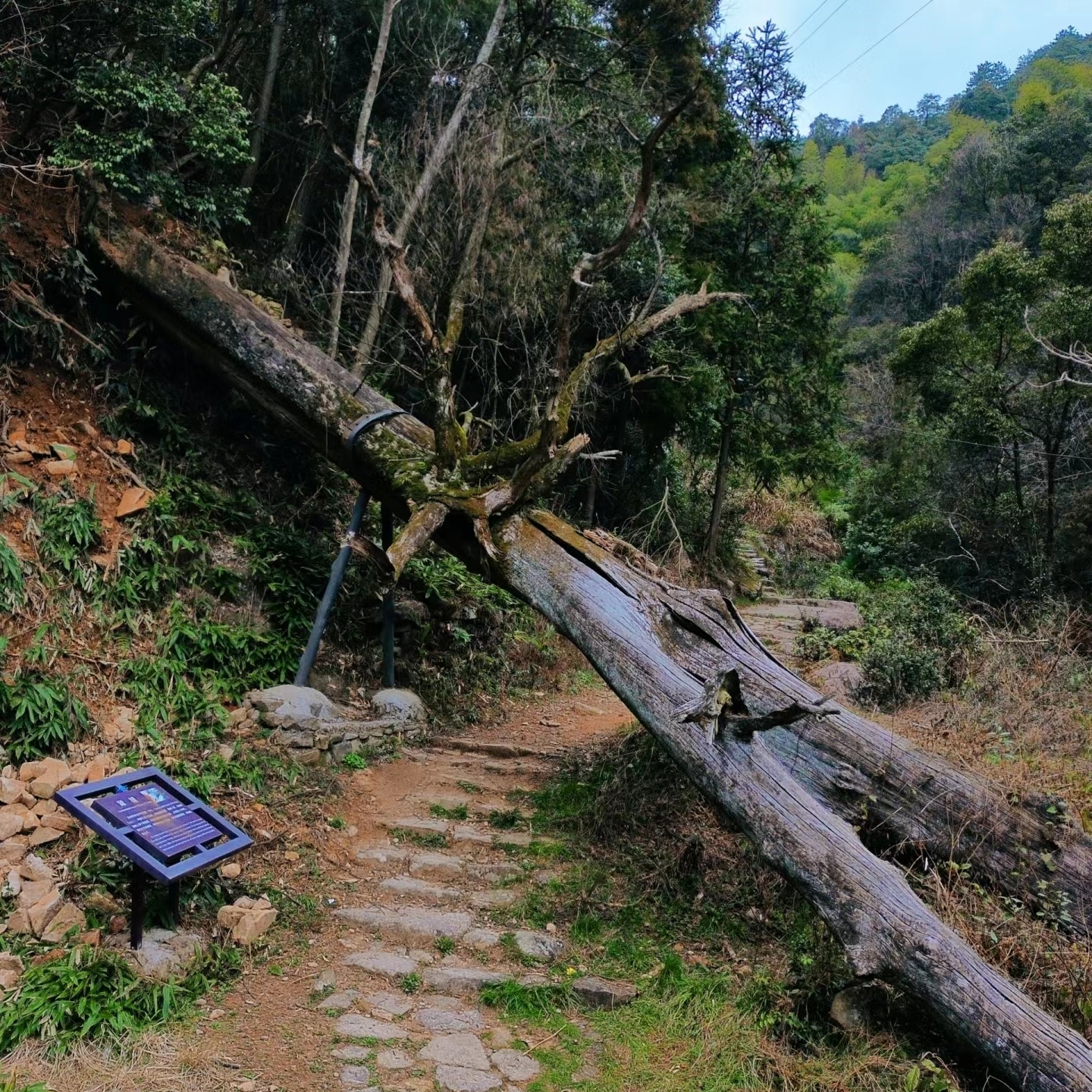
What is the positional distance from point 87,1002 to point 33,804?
129cm

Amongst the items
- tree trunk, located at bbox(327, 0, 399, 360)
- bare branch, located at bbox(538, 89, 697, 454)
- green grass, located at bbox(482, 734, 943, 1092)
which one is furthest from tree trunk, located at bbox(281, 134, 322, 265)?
green grass, located at bbox(482, 734, 943, 1092)

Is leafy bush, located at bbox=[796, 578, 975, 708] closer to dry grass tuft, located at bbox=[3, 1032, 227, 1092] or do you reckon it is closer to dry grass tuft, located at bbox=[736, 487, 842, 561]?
dry grass tuft, located at bbox=[3, 1032, 227, 1092]

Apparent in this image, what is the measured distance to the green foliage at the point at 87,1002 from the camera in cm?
288

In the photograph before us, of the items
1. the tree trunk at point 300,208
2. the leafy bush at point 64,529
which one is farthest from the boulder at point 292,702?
the tree trunk at point 300,208

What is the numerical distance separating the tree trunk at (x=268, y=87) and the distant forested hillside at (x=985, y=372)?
881cm

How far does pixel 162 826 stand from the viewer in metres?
3.52

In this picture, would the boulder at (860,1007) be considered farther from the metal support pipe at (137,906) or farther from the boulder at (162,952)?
the metal support pipe at (137,906)

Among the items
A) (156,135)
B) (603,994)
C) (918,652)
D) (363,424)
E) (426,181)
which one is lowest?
(603,994)

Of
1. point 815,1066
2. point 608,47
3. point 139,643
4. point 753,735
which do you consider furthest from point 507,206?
point 815,1066

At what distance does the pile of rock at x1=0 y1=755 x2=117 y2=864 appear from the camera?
372 centimetres

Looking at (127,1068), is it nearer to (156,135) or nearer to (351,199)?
(156,135)

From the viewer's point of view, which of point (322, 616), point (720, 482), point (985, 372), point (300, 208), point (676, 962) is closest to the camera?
point (676, 962)

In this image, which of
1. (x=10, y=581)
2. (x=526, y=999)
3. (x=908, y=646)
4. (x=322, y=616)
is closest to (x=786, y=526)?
(x=908, y=646)

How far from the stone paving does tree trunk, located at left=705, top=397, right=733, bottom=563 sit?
368 inches
